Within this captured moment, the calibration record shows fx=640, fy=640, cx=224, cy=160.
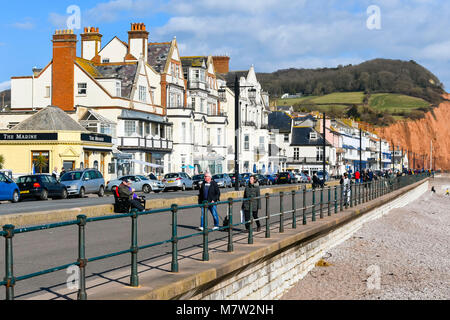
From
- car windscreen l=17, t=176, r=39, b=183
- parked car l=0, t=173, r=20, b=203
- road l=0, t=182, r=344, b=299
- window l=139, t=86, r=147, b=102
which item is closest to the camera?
Answer: road l=0, t=182, r=344, b=299

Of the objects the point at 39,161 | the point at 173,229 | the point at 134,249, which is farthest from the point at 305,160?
the point at 134,249

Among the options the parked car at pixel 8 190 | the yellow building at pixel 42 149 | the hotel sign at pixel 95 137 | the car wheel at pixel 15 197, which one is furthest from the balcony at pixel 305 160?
the parked car at pixel 8 190

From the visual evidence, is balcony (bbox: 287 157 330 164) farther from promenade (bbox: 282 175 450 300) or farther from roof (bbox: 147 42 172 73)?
promenade (bbox: 282 175 450 300)

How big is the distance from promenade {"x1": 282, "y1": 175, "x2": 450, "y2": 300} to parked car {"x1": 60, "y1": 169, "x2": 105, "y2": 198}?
16.5 m

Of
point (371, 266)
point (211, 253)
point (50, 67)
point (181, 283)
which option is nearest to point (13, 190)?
point (371, 266)

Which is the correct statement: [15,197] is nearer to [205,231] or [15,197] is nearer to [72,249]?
[72,249]

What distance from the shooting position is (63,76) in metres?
58.3

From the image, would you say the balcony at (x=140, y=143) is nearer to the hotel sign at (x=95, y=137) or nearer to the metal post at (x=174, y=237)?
the hotel sign at (x=95, y=137)

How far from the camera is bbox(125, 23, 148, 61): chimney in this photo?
217ft

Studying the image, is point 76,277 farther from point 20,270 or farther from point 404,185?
point 404,185

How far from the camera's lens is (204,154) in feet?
239

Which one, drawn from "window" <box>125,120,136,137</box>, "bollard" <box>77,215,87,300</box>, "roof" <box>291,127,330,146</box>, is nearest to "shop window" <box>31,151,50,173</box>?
"window" <box>125,120,136,137</box>

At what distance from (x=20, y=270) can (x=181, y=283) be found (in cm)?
327

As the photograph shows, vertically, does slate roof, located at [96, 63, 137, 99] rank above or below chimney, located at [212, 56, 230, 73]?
below
